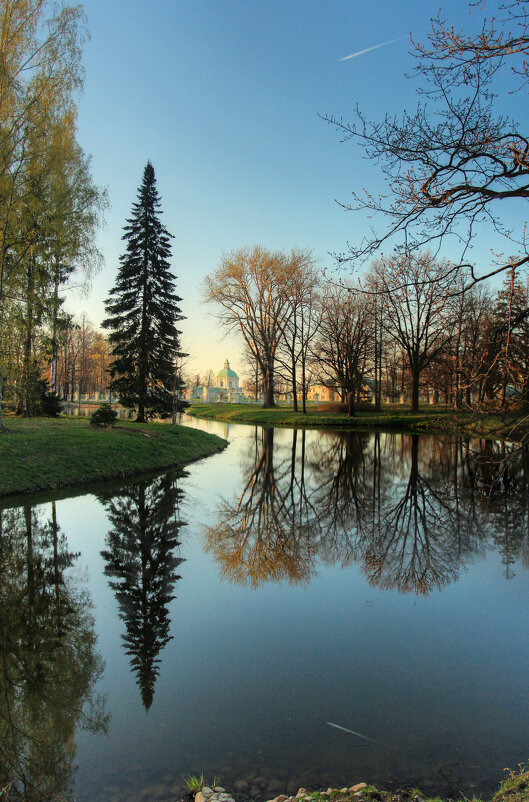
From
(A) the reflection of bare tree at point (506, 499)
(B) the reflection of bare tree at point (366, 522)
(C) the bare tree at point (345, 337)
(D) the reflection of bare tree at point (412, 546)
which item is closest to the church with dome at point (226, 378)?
(C) the bare tree at point (345, 337)

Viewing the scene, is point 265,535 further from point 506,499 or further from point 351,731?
point 506,499

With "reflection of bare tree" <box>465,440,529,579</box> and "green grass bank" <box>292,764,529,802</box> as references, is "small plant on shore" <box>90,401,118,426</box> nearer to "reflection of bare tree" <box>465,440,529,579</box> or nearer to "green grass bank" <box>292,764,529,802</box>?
"reflection of bare tree" <box>465,440,529,579</box>

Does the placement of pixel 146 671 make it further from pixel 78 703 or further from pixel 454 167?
pixel 454 167

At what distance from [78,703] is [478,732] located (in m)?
2.97

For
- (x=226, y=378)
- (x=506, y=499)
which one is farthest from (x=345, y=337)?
(x=226, y=378)

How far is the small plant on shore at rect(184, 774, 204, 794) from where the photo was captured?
2809 millimetres

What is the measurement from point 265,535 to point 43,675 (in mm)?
4791

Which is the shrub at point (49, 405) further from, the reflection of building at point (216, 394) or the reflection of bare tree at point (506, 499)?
the reflection of building at point (216, 394)

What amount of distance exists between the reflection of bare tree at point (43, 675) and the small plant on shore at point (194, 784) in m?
0.72

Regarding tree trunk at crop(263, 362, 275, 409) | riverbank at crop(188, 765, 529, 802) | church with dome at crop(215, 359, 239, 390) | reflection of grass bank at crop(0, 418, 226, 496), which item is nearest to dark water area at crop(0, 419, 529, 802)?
riverbank at crop(188, 765, 529, 802)

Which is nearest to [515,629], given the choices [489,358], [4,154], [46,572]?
[489,358]

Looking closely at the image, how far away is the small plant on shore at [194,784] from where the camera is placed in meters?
2.81

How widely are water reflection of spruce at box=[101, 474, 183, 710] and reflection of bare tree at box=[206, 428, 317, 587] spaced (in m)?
0.82

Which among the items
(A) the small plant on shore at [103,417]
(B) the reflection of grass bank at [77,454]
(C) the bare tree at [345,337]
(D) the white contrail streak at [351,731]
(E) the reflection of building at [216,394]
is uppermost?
(C) the bare tree at [345,337]
